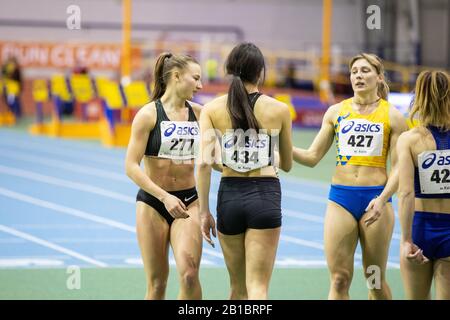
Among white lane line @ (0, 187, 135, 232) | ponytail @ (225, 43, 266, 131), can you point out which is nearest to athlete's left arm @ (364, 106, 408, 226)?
ponytail @ (225, 43, 266, 131)

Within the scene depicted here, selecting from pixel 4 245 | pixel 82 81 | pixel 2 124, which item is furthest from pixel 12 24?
pixel 4 245

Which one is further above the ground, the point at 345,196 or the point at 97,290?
the point at 345,196

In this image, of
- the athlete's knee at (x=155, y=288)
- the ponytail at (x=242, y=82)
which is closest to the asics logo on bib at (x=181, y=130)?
the ponytail at (x=242, y=82)

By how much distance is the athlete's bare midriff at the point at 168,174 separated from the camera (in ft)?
23.7

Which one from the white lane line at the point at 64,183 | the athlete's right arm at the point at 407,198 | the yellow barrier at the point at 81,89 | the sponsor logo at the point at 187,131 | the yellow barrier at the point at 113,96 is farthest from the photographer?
the yellow barrier at the point at 81,89

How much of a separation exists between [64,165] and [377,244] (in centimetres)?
1369

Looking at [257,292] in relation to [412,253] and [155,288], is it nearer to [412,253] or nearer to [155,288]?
[155,288]

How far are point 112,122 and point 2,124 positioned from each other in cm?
918

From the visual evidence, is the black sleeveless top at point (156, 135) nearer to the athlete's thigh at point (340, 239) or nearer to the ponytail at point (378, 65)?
the athlete's thigh at point (340, 239)

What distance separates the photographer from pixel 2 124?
31.2 m

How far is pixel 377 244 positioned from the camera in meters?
7.45

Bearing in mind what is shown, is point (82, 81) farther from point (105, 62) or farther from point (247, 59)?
point (247, 59)

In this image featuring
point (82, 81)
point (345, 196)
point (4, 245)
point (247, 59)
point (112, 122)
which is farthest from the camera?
point (82, 81)

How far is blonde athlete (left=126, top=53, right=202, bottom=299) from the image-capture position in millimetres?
7109
